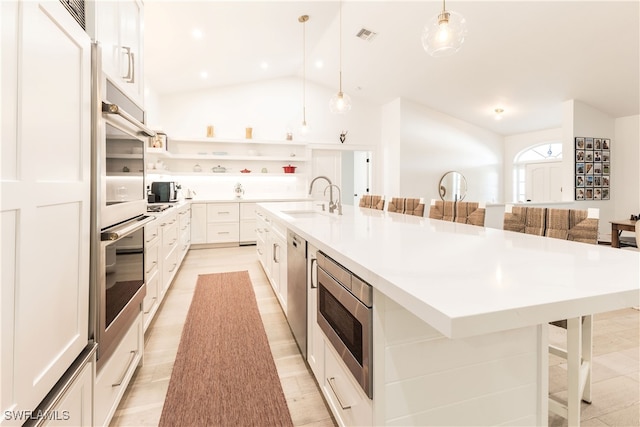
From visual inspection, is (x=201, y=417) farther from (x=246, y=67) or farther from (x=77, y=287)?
(x=246, y=67)

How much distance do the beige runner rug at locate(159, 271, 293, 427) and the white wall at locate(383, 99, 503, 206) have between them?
16.2 feet

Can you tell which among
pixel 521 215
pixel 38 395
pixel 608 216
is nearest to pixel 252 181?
pixel 521 215

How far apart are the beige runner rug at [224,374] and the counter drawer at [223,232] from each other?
9.87 feet

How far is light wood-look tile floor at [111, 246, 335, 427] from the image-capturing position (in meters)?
1.48

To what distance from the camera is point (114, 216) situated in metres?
1.36

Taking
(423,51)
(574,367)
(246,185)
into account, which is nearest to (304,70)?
(423,51)

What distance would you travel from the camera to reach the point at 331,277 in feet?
4.15

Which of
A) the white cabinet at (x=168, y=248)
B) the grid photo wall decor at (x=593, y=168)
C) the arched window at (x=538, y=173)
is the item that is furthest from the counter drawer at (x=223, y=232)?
the arched window at (x=538, y=173)

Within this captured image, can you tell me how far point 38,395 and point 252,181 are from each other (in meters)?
5.95

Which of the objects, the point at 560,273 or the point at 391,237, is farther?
the point at 391,237

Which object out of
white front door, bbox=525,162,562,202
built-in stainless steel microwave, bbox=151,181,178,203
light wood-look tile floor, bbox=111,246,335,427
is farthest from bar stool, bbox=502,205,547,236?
white front door, bbox=525,162,562,202

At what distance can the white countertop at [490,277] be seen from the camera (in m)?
0.63

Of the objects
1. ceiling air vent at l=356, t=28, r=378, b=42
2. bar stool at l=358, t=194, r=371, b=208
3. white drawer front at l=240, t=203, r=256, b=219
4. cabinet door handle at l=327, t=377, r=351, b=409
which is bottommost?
cabinet door handle at l=327, t=377, r=351, b=409

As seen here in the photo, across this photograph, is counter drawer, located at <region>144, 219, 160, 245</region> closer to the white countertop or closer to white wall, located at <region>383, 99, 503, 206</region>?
the white countertop
